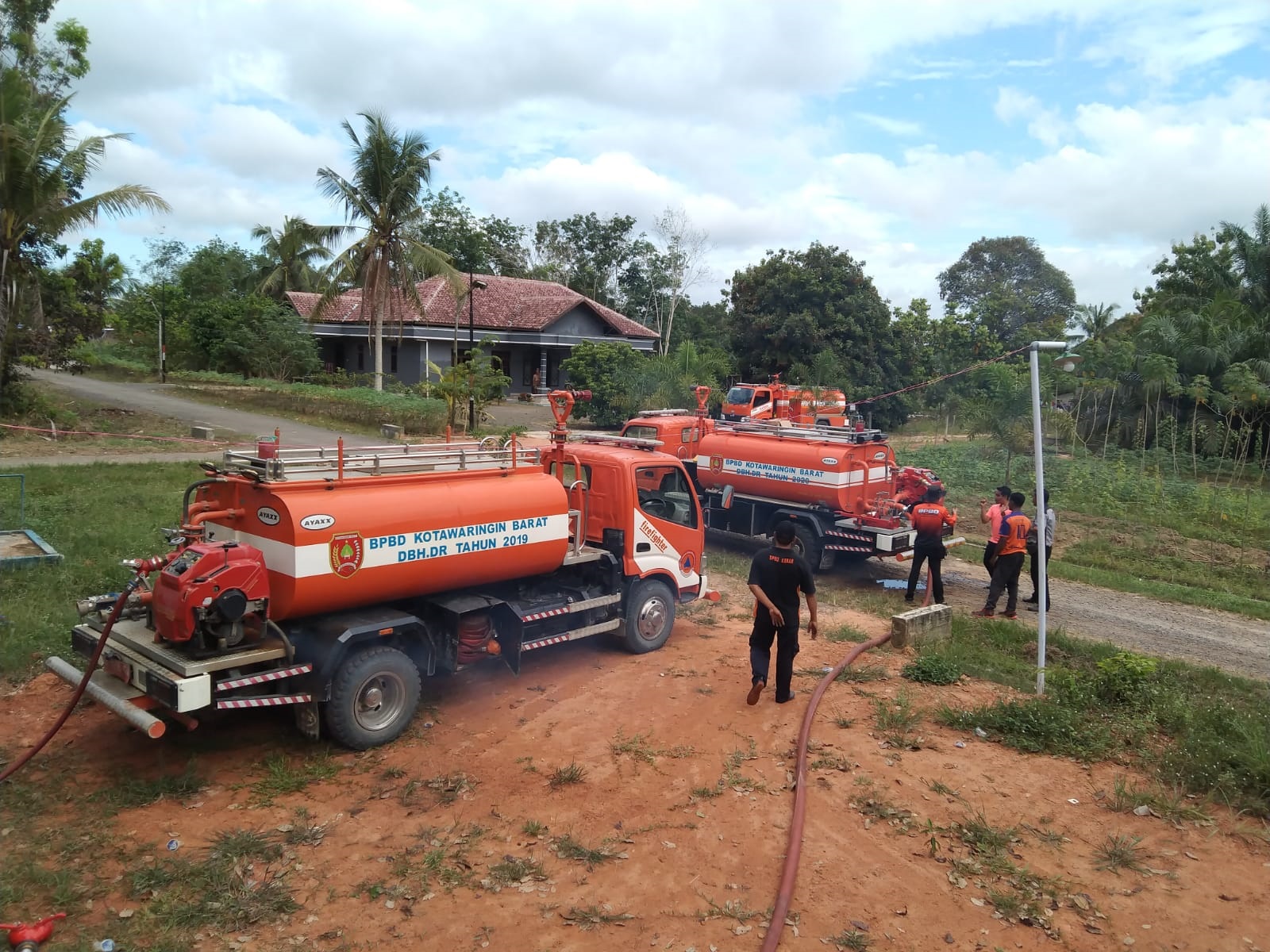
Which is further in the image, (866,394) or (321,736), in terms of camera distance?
(866,394)

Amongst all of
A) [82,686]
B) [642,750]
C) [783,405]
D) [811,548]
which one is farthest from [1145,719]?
[783,405]

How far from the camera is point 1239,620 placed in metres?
11.6

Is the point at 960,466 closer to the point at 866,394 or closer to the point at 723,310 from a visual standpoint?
the point at 866,394

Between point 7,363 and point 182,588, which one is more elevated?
point 7,363

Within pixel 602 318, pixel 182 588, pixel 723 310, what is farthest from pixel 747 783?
pixel 723 310

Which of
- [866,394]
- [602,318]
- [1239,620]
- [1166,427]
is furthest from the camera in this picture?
[602,318]

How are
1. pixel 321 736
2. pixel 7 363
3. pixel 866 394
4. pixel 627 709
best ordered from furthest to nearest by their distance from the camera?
pixel 866 394
pixel 7 363
pixel 627 709
pixel 321 736

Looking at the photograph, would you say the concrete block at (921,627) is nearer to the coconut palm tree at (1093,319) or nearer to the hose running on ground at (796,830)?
the hose running on ground at (796,830)

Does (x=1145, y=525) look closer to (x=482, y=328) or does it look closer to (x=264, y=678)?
(x=264, y=678)

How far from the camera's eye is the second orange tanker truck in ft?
42.0

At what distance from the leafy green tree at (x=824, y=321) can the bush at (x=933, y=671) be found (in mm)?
27139

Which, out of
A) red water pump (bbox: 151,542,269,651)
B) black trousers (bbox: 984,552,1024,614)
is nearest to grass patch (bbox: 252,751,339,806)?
red water pump (bbox: 151,542,269,651)

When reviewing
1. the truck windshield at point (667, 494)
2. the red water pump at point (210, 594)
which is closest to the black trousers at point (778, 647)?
the truck windshield at point (667, 494)

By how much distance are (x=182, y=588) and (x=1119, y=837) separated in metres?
6.31
